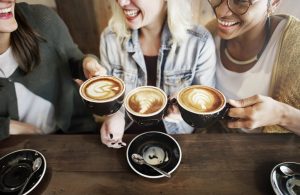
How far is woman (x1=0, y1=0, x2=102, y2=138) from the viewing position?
1.12 metres

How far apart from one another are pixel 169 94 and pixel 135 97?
173mm

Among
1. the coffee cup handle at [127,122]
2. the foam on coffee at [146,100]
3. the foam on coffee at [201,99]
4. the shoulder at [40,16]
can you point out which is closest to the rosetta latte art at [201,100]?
the foam on coffee at [201,99]

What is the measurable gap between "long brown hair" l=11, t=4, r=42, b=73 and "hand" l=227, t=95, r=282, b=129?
92cm

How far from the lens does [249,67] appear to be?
102 cm

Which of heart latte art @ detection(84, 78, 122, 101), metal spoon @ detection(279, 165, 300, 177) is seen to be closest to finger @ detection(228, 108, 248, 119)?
metal spoon @ detection(279, 165, 300, 177)

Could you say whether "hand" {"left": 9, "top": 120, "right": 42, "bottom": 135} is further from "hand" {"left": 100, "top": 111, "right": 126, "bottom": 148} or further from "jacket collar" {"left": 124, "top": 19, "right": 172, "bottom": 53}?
"jacket collar" {"left": 124, "top": 19, "right": 172, "bottom": 53}

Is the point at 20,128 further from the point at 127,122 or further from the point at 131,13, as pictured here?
the point at 131,13

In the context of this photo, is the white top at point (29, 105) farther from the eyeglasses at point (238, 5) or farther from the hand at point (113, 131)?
the eyeglasses at point (238, 5)

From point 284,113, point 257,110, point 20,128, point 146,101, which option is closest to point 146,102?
point 146,101

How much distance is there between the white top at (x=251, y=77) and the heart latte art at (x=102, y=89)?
445 millimetres

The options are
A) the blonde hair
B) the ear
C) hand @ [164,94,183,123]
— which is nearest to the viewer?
the ear

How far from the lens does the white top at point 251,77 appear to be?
37.5 inches

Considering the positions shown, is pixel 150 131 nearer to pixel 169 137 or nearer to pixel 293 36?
pixel 169 137

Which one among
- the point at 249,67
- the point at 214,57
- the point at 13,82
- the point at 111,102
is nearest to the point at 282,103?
the point at 249,67
